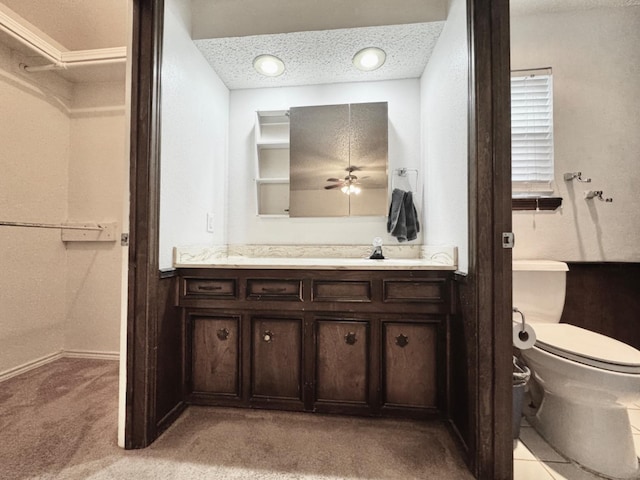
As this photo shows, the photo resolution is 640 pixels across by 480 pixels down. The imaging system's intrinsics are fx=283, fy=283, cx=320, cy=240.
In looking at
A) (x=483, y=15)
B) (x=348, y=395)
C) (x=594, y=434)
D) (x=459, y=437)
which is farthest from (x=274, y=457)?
(x=483, y=15)

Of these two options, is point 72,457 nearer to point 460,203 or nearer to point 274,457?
point 274,457

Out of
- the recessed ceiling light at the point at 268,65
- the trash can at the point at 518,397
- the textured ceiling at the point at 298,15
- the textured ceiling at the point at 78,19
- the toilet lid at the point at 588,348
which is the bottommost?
the trash can at the point at 518,397

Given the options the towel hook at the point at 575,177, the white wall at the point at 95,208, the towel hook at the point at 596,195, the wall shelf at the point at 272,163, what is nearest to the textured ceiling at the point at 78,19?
the white wall at the point at 95,208

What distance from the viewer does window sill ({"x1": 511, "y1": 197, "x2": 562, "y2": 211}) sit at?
1789 millimetres

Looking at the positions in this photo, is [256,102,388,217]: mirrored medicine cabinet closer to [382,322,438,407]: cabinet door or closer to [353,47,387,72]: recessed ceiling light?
[353,47,387,72]: recessed ceiling light

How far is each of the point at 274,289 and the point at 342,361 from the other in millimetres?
520

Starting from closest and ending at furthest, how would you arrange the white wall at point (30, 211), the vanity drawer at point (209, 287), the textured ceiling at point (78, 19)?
the vanity drawer at point (209, 287) → the textured ceiling at point (78, 19) → the white wall at point (30, 211)

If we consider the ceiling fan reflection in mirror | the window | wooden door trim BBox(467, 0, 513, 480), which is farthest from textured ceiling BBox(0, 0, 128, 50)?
the window

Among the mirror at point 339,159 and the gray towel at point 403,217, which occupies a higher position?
the mirror at point 339,159

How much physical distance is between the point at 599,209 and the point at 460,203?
3.93 feet

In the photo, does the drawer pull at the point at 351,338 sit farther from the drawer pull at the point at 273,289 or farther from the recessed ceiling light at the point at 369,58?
the recessed ceiling light at the point at 369,58

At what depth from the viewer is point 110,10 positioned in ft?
5.78

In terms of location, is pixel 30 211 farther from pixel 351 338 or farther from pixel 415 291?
pixel 415 291

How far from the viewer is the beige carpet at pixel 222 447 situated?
3.72 feet
